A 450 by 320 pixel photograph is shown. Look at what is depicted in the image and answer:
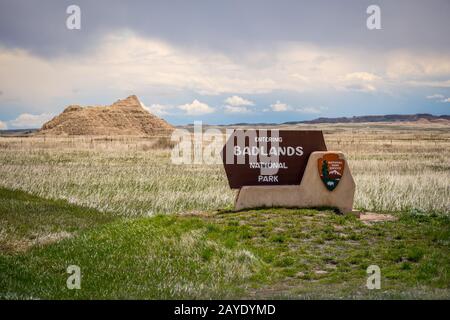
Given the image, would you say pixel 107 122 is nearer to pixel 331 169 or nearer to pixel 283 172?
pixel 283 172

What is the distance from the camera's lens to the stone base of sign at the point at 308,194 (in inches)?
714

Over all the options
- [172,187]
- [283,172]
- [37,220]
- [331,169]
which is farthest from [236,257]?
[172,187]

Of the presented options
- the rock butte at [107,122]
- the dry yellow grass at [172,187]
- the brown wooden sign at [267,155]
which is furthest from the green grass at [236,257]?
the rock butte at [107,122]

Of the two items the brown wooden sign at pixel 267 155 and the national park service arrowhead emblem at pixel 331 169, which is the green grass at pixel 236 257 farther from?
the brown wooden sign at pixel 267 155

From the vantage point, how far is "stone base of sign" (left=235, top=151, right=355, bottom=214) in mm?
18123

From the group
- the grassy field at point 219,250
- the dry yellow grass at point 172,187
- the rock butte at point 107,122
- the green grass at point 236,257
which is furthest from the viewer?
the rock butte at point 107,122

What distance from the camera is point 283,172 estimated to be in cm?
1844

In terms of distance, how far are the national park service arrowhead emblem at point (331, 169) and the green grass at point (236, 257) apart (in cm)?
118

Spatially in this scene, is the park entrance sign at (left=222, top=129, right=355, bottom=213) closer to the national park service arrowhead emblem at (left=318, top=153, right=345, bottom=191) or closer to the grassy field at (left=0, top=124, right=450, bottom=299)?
the national park service arrowhead emblem at (left=318, top=153, right=345, bottom=191)

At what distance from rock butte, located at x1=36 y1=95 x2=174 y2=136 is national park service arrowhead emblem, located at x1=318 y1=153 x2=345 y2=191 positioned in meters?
97.5

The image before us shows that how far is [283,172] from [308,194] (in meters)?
1.11

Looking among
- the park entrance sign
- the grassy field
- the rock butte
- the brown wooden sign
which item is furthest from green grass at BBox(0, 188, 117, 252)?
the rock butte

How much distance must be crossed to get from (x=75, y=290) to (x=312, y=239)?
6.50 m
